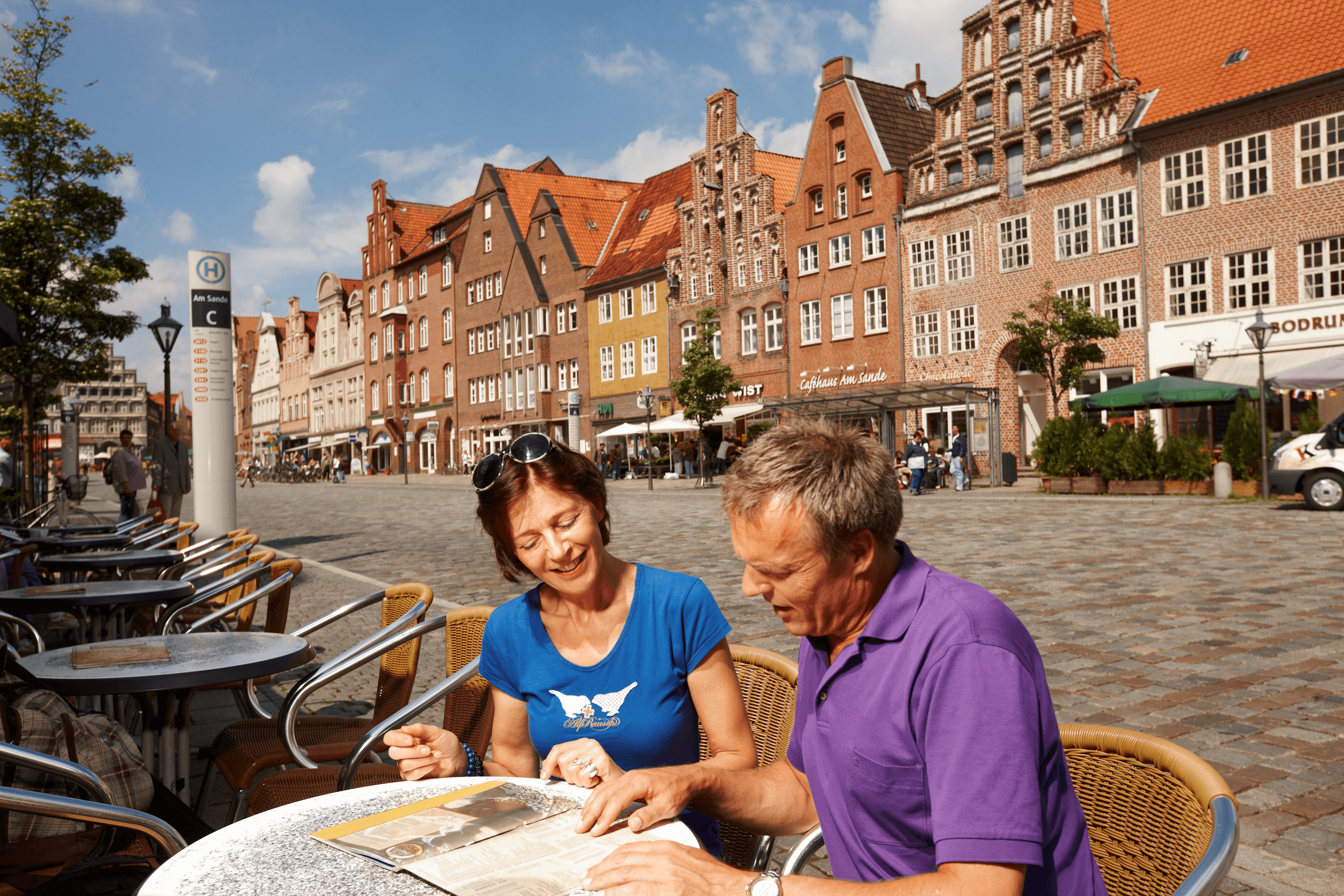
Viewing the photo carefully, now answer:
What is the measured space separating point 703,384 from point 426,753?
32469 mm

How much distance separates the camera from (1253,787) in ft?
13.7

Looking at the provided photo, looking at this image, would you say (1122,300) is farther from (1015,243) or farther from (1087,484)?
(1087,484)

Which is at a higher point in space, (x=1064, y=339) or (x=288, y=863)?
(x=1064, y=339)

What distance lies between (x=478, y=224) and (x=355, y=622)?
172 ft

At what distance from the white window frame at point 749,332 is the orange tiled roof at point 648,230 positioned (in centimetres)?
535

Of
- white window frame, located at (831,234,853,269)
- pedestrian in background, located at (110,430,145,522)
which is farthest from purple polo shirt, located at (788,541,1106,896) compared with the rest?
white window frame, located at (831,234,853,269)

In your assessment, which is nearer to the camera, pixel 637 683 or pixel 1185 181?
pixel 637 683

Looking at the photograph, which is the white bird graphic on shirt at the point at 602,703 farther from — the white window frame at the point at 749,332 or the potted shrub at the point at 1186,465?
the white window frame at the point at 749,332

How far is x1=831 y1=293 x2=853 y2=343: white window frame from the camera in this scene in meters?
37.0

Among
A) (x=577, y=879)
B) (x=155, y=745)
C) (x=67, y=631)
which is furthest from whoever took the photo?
(x=67, y=631)

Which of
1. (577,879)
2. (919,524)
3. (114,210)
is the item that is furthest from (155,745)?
(114,210)

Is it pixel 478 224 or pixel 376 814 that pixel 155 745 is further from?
pixel 478 224

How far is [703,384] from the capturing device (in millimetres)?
34688

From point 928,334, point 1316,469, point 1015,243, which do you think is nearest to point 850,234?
point 928,334
